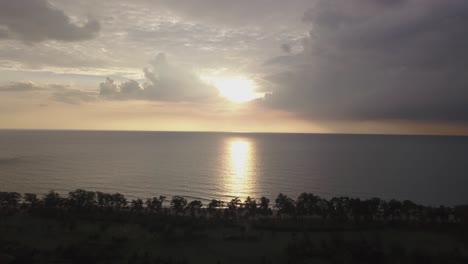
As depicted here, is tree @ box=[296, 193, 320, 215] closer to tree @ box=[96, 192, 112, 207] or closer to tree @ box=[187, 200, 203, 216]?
tree @ box=[187, 200, 203, 216]

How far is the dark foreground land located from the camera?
3172 cm

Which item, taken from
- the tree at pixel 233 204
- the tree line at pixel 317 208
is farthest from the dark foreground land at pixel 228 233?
the tree at pixel 233 204

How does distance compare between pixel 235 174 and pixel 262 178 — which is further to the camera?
pixel 235 174

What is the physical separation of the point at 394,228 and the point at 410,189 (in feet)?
144

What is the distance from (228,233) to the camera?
4097 cm

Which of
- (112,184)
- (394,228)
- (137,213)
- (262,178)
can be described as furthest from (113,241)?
(262,178)

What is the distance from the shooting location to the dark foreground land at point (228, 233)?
104 ft

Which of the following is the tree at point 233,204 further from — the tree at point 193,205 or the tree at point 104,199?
the tree at point 104,199

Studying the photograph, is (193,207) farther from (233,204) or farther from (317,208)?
(317,208)

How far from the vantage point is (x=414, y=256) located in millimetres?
31531

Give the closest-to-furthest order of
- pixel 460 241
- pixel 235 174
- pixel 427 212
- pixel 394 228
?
pixel 460 241 < pixel 394 228 < pixel 427 212 < pixel 235 174

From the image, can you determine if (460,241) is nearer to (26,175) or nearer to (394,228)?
(394,228)

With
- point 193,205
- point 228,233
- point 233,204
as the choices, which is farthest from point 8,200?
point 228,233

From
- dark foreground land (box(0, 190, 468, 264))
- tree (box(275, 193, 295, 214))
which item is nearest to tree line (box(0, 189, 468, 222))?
tree (box(275, 193, 295, 214))
